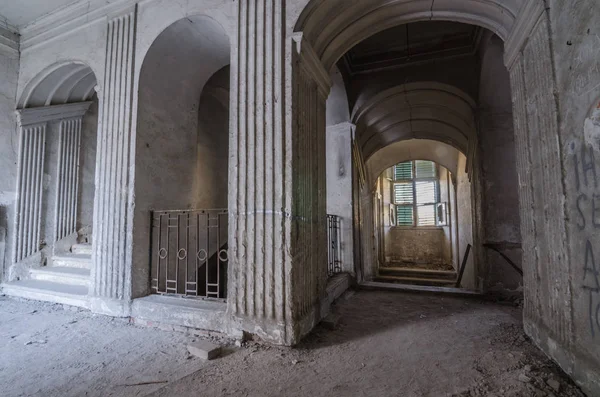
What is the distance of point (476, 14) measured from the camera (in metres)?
3.52

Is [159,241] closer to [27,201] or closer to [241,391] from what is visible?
[241,391]

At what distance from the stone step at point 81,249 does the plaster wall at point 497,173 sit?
24.0 feet

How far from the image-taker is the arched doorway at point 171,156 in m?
4.02

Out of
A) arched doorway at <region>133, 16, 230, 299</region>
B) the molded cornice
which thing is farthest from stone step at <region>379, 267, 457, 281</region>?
the molded cornice

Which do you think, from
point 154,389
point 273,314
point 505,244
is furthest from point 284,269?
point 505,244

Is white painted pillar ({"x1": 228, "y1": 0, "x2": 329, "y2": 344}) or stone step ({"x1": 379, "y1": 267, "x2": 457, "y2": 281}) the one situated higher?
white painted pillar ({"x1": 228, "y1": 0, "x2": 329, "y2": 344})

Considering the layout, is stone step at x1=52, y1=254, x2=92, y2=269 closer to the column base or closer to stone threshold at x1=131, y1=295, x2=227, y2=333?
the column base

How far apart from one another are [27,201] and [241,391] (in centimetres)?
590

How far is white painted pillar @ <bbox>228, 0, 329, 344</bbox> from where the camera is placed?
303 centimetres

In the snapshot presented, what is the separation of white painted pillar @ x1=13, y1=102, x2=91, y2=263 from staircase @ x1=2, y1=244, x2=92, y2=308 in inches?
19.8

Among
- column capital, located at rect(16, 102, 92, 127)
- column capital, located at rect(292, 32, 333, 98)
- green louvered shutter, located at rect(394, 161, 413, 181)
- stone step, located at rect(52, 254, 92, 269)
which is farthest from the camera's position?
green louvered shutter, located at rect(394, 161, 413, 181)

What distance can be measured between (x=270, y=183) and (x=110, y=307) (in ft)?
9.39

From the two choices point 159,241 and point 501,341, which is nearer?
point 501,341

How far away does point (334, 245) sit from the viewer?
5980mm
